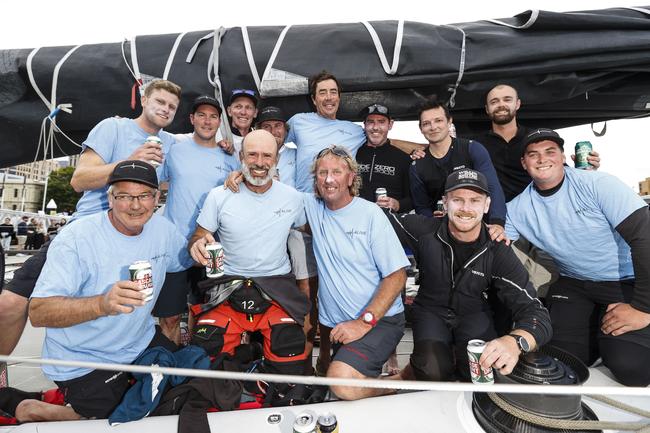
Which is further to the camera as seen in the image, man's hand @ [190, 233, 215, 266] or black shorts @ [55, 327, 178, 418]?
man's hand @ [190, 233, 215, 266]

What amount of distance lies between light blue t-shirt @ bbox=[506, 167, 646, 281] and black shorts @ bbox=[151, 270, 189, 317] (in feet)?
8.69

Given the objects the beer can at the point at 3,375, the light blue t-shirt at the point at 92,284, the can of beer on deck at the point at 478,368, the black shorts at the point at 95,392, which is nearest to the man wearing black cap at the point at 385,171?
the can of beer on deck at the point at 478,368

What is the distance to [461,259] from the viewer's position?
2.35 m

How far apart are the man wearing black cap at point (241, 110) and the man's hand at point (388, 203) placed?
1290mm

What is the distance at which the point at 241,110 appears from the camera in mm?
2863


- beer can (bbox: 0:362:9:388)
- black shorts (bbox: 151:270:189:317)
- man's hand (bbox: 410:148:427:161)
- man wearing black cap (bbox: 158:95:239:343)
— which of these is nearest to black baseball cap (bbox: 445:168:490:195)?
man's hand (bbox: 410:148:427:161)

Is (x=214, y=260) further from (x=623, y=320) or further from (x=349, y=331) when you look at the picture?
(x=623, y=320)

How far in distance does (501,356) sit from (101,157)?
2.94 m

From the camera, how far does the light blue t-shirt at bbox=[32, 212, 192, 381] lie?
191 centimetres

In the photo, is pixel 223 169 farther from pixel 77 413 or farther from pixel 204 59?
pixel 77 413

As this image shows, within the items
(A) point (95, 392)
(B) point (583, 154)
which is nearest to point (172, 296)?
(A) point (95, 392)

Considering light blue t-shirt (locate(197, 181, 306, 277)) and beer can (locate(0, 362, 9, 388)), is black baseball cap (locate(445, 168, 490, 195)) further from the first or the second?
beer can (locate(0, 362, 9, 388))

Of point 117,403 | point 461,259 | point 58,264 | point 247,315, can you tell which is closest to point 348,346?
point 247,315

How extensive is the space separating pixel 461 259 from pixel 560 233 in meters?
0.86
